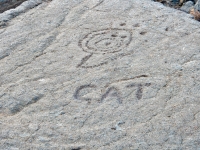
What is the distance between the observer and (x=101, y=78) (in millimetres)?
2809

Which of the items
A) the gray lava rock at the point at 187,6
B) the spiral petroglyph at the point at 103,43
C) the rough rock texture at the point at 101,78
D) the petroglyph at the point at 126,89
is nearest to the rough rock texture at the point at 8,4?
the rough rock texture at the point at 101,78

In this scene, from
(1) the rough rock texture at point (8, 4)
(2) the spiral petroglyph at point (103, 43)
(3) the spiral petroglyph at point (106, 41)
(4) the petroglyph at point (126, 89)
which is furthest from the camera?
(1) the rough rock texture at point (8, 4)

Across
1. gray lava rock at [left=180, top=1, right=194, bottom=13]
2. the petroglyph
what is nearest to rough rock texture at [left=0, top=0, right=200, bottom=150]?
the petroglyph

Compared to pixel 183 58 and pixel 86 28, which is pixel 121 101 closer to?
pixel 183 58

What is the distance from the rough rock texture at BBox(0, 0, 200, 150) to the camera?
2410mm

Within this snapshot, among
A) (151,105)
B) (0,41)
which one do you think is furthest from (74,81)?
(0,41)

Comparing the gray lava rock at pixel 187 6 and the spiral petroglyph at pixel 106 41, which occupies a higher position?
the spiral petroglyph at pixel 106 41

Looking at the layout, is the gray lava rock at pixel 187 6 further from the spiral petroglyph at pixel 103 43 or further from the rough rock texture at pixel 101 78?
the spiral petroglyph at pixel 103 43

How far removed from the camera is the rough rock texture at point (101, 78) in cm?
241

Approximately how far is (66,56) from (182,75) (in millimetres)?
697

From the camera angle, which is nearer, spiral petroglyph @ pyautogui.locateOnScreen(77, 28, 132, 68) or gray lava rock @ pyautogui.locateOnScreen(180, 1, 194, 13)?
spiral petroglyph @ pyautogui.locateOnScreen(77, 28, 132, 68)

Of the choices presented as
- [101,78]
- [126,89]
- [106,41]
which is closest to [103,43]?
[106,41]

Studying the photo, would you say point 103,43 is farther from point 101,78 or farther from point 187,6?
point 187,6

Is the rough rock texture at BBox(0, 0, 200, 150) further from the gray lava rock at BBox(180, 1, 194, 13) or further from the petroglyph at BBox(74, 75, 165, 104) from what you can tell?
the gray lava rock at BBox(180, 1, 194, 13)
